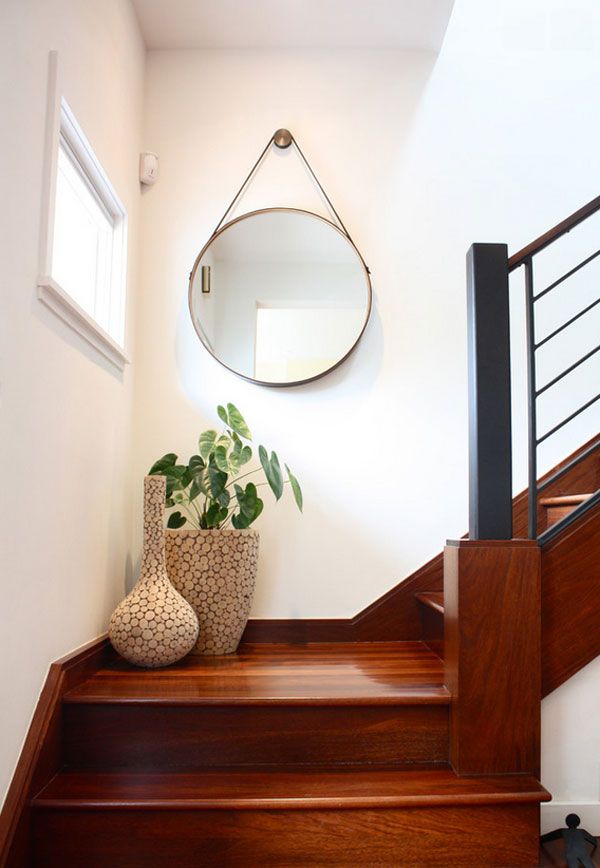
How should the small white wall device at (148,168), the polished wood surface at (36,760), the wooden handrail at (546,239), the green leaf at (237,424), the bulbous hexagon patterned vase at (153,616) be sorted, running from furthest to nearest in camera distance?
the small white wall device at (148,168), the green leaf at (237,424), the bulbous hexagon patterned vase at (153,616), the wooden handrail at (546,239), the polished wood surface at (36,760)

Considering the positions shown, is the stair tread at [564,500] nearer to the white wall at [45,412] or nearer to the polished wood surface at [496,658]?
the polished wood surface at [496,658]

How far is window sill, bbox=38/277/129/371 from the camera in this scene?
169 centimetres

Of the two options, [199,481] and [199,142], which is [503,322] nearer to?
[199,481]

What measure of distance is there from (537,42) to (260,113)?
120cm

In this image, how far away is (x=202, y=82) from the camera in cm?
285

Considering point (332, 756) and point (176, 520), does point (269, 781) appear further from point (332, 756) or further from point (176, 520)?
point (176, 520)

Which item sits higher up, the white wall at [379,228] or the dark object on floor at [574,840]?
the white wall at [379,228]

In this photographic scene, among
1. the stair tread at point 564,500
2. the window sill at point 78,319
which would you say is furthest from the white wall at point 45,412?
the stair tread at point 564,500

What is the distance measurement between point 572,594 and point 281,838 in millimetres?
882

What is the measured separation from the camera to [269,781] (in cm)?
165

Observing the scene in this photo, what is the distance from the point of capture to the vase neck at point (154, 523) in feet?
7.09

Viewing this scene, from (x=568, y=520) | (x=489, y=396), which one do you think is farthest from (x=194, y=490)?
(x=568, y=520)

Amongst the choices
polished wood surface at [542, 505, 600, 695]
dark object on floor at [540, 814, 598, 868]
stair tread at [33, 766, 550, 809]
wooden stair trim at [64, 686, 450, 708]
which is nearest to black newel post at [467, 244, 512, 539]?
polished wood surface at [542, 505, 600, 695]

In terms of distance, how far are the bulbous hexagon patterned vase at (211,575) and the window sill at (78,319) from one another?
61cm
